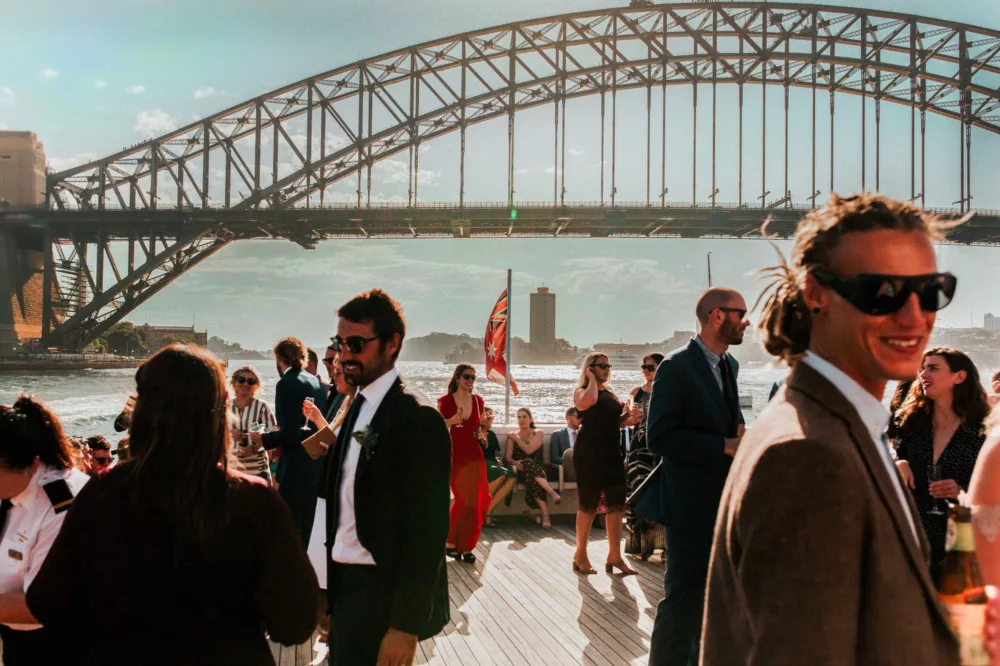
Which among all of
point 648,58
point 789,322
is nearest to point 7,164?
point 648,58

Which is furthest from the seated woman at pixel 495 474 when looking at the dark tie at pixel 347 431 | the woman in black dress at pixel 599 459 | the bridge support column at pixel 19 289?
the bridge support column at pixel 19 289

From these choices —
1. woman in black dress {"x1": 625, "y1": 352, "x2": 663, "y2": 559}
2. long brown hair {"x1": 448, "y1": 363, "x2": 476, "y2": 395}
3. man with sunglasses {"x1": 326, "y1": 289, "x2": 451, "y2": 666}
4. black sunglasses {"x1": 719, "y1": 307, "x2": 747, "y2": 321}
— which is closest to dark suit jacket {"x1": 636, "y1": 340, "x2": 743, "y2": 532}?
black sunglasses {"x1": 719, "y1": 307, "x2": 747, "y2": 321}

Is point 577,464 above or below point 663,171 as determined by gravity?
below

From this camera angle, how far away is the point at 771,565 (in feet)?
3.13

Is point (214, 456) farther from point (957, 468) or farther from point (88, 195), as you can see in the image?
point (88, 195)

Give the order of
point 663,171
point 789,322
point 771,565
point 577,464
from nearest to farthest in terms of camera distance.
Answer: point 771,565 < point 789,322 < point 577,464 < point 663,171

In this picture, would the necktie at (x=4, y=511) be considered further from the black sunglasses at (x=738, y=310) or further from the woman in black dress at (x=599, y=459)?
the woman in black dress at (x=599, y=459)

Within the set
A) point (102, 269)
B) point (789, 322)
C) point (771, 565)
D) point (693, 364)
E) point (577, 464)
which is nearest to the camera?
point (771, 565)

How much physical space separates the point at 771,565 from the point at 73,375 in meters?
43.6

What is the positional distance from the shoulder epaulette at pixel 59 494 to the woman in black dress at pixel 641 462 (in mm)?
3272

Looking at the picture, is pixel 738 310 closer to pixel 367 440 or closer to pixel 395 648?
pixel 367 440

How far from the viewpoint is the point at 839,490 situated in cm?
94

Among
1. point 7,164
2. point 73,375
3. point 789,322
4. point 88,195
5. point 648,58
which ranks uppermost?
point 648,58

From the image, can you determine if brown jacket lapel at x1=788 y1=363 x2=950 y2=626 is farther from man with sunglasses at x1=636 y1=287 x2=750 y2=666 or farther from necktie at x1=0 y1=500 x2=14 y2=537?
necktie at x1=0 y1=500 x2=14 y2=537
